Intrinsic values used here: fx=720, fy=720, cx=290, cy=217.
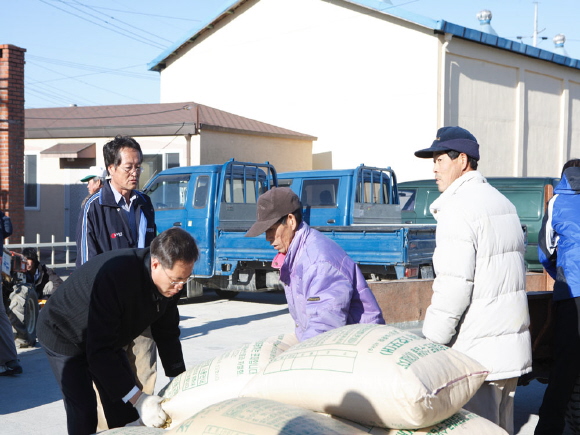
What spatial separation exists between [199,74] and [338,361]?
23069 millimetres

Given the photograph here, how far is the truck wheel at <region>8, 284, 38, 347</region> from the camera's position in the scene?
25.6ft

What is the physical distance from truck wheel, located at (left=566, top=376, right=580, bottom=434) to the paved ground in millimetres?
690

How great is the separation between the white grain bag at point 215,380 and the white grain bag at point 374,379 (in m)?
0.23

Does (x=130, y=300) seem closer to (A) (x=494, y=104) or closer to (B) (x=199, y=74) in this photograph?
(A) (x=494, y=104)

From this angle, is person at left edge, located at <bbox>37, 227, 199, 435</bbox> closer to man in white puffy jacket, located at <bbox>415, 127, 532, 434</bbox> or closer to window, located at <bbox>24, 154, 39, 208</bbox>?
man in white puffy jacket, located at <bbox>415, 127, 532, 434</bbox>

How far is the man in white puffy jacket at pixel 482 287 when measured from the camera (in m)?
3.20

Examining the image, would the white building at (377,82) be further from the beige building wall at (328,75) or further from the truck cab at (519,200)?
the truck cab at (519,200)

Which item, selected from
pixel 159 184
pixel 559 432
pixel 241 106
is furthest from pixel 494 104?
pixel 559 432

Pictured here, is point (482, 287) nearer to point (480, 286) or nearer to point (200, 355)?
point (480, 286)

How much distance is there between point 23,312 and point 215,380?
18.1ft

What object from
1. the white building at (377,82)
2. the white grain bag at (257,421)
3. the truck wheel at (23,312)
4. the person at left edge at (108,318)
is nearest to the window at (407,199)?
the white building at (377,82)

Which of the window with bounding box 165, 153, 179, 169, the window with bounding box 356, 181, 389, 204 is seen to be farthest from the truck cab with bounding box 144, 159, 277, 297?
the window with bounding box 165, 153, 179, 169

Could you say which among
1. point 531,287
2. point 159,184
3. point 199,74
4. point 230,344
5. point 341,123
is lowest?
point 230,344

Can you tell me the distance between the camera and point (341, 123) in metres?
21.4
